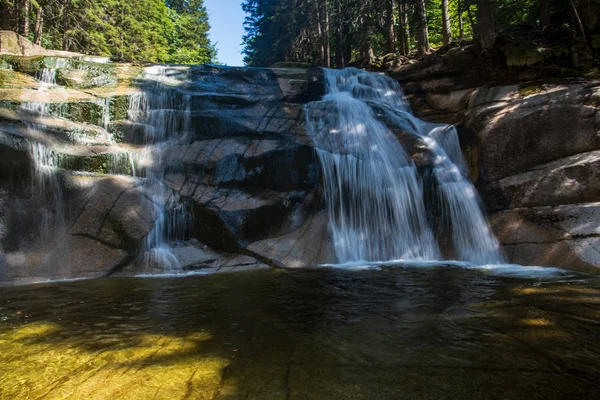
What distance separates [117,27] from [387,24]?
66.2 ft

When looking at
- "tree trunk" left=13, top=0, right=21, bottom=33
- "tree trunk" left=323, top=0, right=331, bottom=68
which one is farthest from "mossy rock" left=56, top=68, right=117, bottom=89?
"tree trunk" left=323, top=0, right=331, bottom=68

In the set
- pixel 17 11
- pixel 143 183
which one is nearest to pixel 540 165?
pixel 143 183

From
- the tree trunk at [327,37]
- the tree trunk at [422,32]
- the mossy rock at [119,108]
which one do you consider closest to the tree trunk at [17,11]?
the mossy rock at [119,108]

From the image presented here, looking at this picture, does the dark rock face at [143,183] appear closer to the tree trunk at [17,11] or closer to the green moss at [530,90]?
Result: the green moss at [530,90]

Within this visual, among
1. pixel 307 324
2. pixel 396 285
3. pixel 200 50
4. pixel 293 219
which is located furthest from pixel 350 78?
pixel 200 50

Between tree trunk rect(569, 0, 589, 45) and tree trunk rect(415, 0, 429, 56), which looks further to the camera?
tree trunk rect(415, 0, 429, 56)

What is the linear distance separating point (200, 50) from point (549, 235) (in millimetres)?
43705

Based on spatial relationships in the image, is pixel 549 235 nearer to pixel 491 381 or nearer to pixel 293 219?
pixel 293 219

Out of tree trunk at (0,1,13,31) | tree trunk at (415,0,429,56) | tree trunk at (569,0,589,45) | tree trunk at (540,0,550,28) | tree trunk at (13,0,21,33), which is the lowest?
tree trunk at (569,0,589,45)

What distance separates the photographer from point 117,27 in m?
26.2

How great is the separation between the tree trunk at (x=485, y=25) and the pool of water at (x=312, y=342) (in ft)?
30.5

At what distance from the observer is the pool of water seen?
2.41 metres

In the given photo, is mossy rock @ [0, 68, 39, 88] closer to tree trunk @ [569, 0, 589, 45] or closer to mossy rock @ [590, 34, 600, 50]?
tree trunk @ [569, 0, 589, 45]

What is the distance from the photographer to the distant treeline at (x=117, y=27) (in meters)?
18.8
